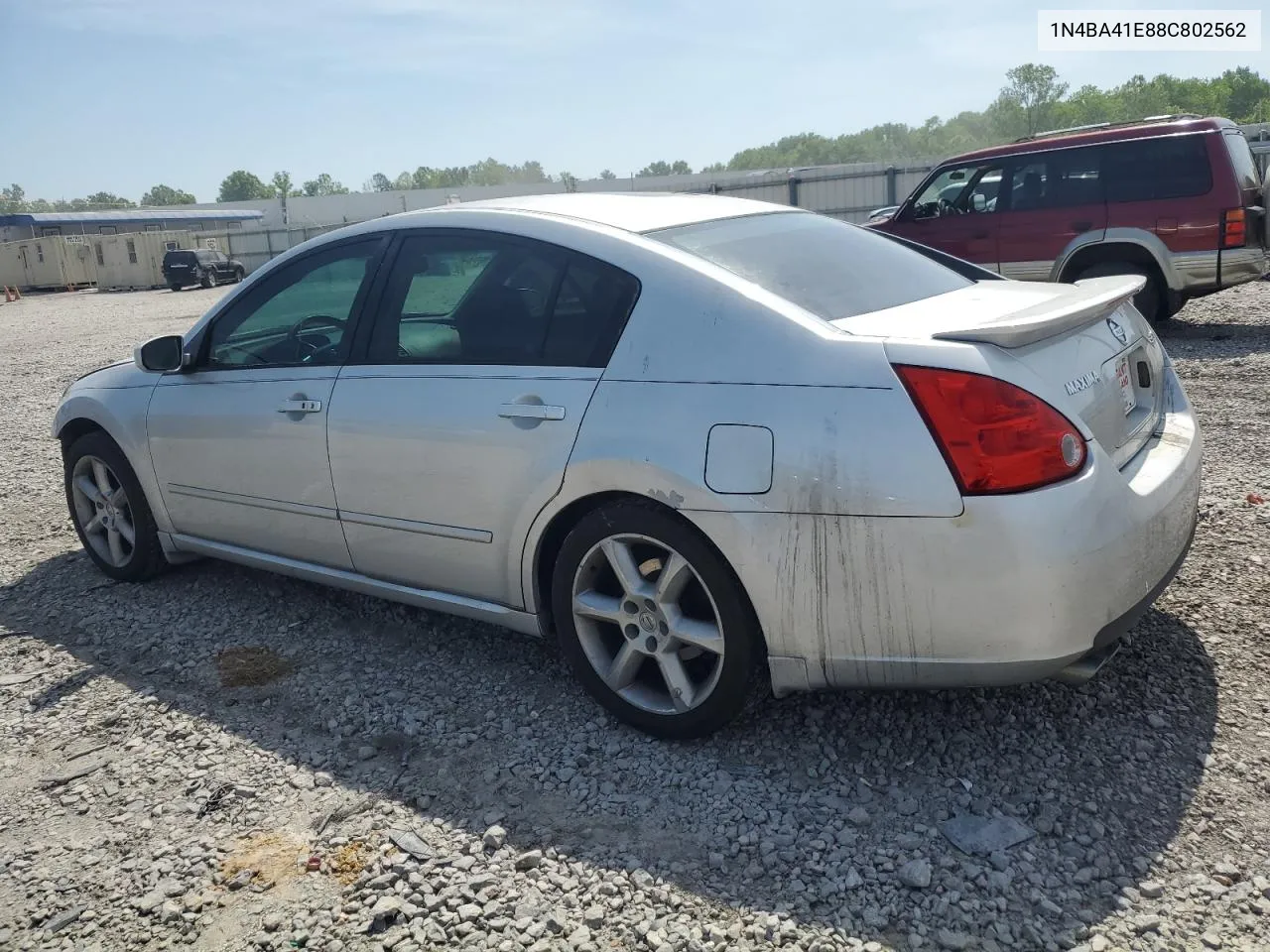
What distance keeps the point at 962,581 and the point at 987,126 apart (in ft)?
374

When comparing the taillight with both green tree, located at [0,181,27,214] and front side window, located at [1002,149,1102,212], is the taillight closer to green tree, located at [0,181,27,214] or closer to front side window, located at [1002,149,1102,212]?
front side window, located at [1002,149,1102,212]

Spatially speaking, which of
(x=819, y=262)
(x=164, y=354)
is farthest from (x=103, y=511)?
(x=819, y=262)

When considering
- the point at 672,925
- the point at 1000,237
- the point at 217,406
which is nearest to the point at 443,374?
the point at 217,406

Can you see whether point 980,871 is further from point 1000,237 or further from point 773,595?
point 1000,237

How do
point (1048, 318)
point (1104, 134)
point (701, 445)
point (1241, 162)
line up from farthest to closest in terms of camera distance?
point (1104, 134) → point (1241, 162) → point (701, 445) → point (1048, 318)

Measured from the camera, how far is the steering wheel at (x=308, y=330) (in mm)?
4023

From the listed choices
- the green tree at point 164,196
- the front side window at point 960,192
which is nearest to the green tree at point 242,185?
the green tree at point 164,196

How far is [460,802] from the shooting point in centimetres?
302

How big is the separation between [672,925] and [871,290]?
199 centimetres

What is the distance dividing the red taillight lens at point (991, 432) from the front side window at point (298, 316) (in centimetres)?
228

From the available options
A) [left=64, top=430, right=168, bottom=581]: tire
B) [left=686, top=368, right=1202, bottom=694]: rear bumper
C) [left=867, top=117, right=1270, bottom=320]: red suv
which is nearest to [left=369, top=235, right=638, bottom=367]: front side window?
[left=686, top=368, right=1202, bottom=694]: rear bumper

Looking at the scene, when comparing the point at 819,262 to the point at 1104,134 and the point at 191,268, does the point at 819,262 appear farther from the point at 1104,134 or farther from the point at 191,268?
the point at 191,268

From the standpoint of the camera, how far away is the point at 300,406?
157 inches

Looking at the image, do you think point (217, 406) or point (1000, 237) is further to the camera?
point (1000, 237)
